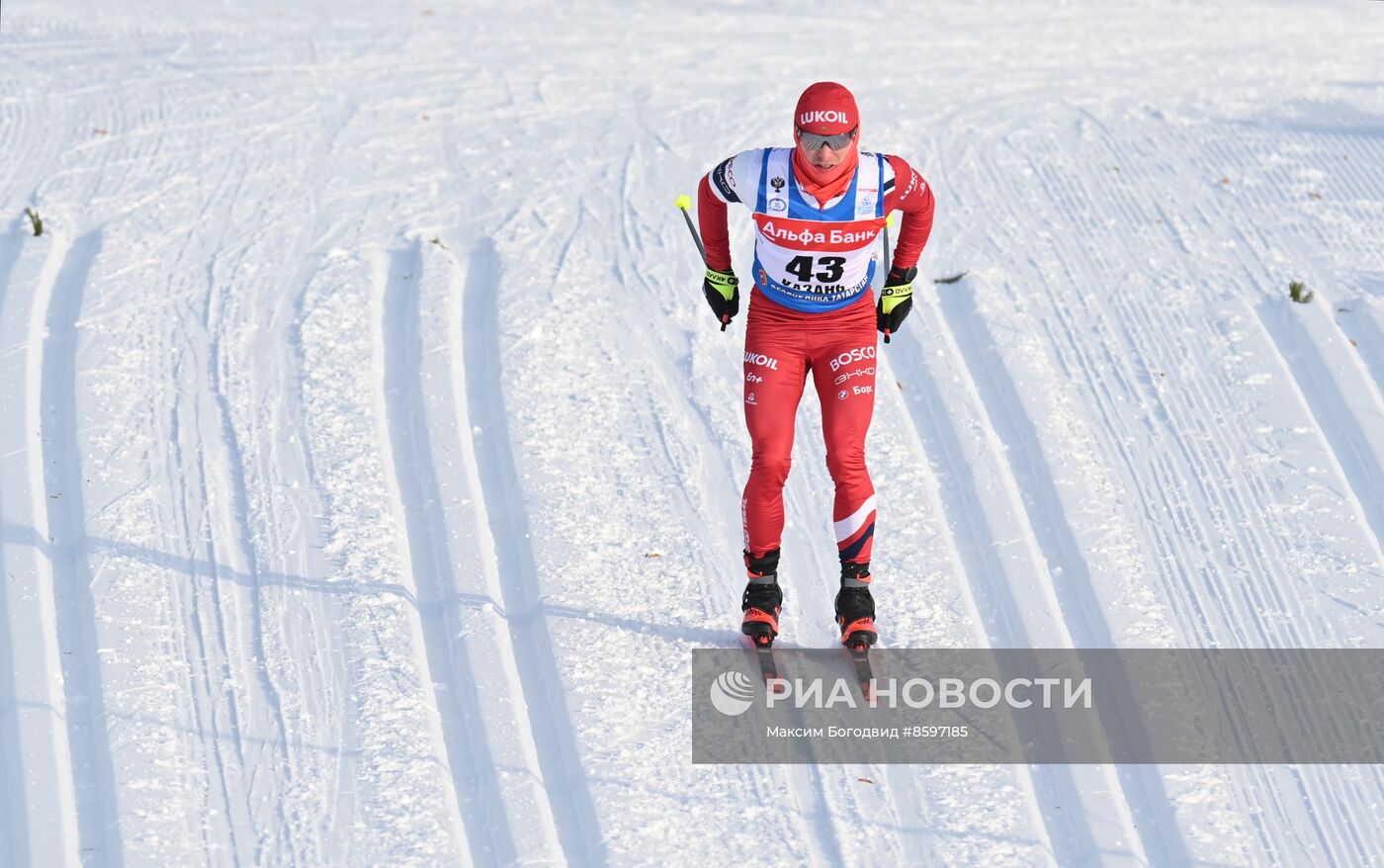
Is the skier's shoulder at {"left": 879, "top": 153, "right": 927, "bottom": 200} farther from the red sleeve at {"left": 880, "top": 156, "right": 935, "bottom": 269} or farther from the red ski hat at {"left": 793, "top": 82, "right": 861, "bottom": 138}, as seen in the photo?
the red ski hat at {"left": 793, "top": 82, "right": 861, "bottom": 138}

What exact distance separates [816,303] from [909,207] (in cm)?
49

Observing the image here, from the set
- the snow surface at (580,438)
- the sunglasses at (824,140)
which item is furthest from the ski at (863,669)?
the sunglasses at (824,140)

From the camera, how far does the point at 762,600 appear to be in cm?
588

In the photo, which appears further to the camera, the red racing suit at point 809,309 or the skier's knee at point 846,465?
the skier's knee at point 846,465

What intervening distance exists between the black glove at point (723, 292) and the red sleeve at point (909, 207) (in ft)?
2.05

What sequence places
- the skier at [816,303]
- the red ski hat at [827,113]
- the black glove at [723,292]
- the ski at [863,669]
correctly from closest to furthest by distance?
the red ski hat at [827,113]
the skier at [816,303]
the ski at [863,669]
the black glove at [723,292]

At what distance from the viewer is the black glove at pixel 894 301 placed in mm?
5875

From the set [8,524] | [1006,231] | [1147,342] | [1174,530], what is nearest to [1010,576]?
[1174,530]

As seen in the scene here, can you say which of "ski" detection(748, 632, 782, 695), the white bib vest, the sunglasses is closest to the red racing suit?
the white bib vest

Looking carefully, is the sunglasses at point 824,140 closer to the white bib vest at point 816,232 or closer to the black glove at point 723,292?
the white bib vest at point 816,232

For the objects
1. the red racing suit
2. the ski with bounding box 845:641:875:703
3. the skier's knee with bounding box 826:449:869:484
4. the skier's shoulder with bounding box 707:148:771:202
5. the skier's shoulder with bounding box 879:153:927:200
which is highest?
the skier's shoulder with bounding box 707:148:771:202

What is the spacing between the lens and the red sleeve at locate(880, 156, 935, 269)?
555 centimetres

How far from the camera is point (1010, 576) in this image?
6293 millimetres

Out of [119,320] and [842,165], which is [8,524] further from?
[842,165]
